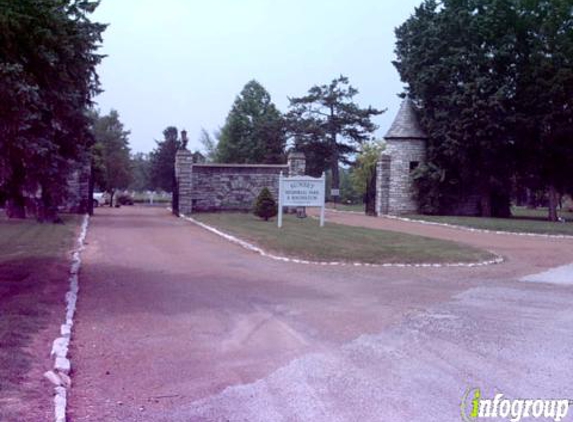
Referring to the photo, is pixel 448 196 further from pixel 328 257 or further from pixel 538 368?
pixel 538 368

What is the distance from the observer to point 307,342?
760 cm

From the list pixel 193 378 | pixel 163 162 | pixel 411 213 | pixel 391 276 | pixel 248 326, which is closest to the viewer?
pixel 193 378

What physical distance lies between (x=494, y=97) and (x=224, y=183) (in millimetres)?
14096

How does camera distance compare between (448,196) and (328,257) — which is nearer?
(328,257)

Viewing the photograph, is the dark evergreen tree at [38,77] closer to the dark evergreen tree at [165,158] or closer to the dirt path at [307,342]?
the dirt path at [307,342]

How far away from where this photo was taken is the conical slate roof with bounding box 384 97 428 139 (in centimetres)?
3816

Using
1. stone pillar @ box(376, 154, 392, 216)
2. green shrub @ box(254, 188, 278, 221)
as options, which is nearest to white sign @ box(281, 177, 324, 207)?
green shrub @ box(254, 188, 278, 221)

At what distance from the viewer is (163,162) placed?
250 feet

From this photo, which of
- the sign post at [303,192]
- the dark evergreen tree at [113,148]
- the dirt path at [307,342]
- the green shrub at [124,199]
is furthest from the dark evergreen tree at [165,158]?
the dirt path at [307,342]

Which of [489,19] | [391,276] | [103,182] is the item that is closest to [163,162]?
[103,182]

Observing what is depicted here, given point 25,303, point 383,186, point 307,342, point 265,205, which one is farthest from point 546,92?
point 25,303

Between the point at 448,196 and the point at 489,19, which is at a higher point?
the point at 489,19

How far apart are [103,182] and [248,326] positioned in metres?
50.6

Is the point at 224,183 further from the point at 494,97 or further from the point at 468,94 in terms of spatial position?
the point at 494,97
